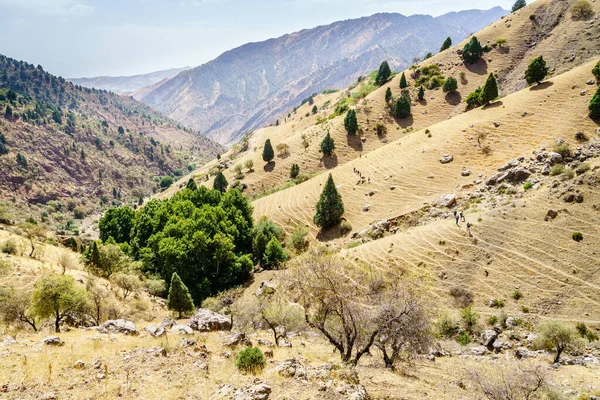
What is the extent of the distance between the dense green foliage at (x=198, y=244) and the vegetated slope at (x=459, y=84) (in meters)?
29.8

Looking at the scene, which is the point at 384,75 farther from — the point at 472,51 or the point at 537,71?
the point at 537,71

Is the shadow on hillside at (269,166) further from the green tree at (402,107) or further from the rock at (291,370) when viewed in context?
the rock at (291,370)

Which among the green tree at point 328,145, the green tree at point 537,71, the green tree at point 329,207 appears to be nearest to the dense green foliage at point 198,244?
the green tree at point 329,207

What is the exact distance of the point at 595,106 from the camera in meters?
47.2

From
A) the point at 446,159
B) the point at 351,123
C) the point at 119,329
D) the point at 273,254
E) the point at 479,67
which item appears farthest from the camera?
the point at 479,67

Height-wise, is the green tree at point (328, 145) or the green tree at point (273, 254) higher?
the green tree at point (328, 145)

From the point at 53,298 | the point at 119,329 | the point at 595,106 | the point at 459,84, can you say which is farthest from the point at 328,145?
the point at 119,329

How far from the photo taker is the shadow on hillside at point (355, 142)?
7721 cm

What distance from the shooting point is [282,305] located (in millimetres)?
21312

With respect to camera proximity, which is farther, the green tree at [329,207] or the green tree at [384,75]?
the green tree at [384,75]

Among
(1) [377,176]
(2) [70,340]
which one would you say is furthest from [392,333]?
(1) [377,176]

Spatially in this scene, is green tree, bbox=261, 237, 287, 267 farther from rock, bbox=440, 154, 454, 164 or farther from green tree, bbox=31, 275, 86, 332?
rock, bbox=440, 154, 454, 164

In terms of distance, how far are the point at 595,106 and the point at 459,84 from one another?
36.8 m

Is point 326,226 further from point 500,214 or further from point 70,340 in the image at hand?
point 70,340
